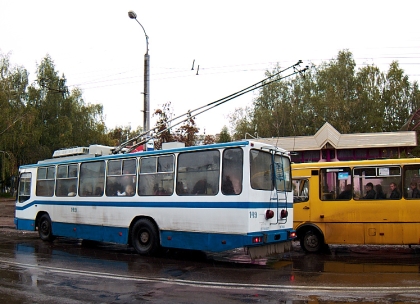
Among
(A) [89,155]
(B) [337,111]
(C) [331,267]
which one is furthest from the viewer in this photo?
(B) [337,111]

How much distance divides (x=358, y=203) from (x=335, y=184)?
2.72ft

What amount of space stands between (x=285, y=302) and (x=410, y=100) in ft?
179

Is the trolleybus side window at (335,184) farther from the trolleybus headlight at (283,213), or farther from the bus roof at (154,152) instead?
the trolleybus headlight at (283,213)

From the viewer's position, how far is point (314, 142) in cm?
3516

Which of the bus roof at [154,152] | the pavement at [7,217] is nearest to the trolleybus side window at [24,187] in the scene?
the bus roof at [154,152]

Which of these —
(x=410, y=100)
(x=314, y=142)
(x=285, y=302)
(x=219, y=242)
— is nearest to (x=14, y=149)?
(x=314, y=142)

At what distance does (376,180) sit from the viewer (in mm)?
11547

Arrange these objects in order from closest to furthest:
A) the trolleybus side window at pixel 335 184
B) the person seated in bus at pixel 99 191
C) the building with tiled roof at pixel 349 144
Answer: the trolleybus side window at pixel 335 184
the person seated in bus at pixel 99 191
the building with tiled roof at pixel 349 144

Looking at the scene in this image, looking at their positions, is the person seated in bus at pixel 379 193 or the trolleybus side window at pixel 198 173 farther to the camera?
the person seated in bus at pixel 379 193

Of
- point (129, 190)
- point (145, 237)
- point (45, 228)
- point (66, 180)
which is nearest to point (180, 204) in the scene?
point (145, 237)

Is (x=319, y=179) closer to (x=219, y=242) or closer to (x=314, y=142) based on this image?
(x=219, y=242)

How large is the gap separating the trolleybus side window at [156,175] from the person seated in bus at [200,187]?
2.61 ft

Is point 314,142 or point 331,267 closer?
point 331,267

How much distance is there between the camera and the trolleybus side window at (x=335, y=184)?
39.0 feet
